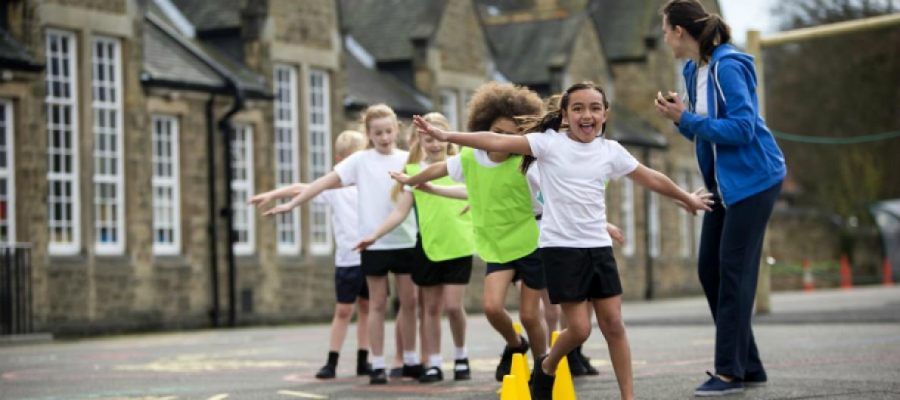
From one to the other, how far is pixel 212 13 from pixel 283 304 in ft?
21.0

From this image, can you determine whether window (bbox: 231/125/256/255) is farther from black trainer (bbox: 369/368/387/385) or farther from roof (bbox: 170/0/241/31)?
black trainer (bbox: 369/368/387/385)

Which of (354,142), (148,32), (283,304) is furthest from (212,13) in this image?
(354,142)

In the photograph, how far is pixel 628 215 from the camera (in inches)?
1756

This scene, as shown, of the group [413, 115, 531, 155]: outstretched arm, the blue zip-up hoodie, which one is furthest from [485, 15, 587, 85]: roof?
[413, 115, 531, 155]: outstretched arm

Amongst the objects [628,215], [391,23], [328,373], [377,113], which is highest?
[391,23]

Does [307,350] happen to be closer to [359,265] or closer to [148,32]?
[359,265]

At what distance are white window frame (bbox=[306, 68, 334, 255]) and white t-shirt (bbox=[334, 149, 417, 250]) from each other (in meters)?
20.6

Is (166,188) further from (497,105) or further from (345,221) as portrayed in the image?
(497,105)

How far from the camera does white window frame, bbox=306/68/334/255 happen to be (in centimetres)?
3219

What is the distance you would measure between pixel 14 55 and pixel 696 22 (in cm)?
1754

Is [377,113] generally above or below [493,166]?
above

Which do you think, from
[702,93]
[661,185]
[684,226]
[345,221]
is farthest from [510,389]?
[684,226]

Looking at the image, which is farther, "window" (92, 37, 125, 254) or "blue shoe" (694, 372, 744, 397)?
"window" (92, 37, 125, 254)

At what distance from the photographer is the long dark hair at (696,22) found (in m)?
9.38
